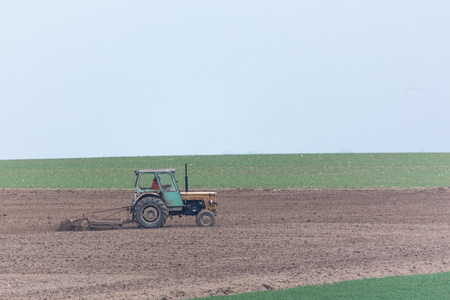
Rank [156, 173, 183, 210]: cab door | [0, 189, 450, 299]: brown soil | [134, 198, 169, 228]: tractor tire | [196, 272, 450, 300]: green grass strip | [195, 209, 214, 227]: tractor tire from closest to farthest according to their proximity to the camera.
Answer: [196, 272, 450, 300]: green grass strip, [0, 189, 450, 299]: brown soil, [134, 198, 169, 228]: tractor tire, [156, 173, 183, 210]: cab door, [195, 209, 214, 227]: tractor tire

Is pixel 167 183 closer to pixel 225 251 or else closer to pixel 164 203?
pixel 164 203

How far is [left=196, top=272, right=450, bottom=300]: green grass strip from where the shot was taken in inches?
421

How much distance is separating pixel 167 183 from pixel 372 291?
9806 millimetres

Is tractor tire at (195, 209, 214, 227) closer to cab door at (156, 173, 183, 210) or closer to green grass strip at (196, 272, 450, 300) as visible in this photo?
cab door at (156, 173, 183, 210)

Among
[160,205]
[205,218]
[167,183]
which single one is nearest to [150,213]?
[160,205]

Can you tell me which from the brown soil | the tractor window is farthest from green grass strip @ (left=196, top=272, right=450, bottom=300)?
the tractor window

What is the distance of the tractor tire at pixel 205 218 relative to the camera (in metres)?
19.5

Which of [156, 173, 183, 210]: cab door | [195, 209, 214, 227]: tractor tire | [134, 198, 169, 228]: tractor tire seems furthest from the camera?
[195, 209, 214, 227]: tractor tire

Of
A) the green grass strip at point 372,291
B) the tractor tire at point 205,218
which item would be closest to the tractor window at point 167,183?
the tractor tire at point 205,218

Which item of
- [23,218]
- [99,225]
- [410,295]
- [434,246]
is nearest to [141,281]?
[410,295]

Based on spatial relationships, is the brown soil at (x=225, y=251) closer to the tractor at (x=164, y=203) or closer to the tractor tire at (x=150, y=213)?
the tractor tire at (x=150, y=213)

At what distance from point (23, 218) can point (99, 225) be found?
5.50 m

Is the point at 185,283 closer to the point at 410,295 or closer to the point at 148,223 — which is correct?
the point at 410,295

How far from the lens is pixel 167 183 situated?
63.3 feet
